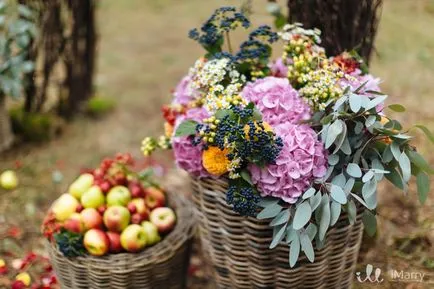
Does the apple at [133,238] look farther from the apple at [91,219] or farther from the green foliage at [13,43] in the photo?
the green foliage at [13,43]

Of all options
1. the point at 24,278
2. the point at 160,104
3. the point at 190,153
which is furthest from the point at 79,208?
the point at 160,104

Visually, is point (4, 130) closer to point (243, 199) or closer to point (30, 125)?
point (30, 125)

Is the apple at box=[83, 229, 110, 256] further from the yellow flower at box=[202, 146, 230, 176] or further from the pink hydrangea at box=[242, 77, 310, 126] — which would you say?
the pink hydrangea at box=[242, 77, 310, 126]

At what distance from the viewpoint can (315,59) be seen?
2.11 metres

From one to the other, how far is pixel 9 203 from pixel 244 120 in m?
1.77

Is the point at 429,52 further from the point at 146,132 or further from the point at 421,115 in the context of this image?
the point at 146,132

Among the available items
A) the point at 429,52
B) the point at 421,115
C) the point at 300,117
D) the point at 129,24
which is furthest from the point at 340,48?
the point at 129,24

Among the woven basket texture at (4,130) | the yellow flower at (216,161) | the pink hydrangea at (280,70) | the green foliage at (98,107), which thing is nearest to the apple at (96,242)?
the yellow flower at (216,161)

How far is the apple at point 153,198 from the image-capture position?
2.42 meters

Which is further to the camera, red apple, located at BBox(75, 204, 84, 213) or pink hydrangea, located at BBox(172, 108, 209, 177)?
red apple, located at BBox(75, 204, 84, 213)

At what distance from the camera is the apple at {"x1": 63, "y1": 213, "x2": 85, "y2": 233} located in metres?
2.23

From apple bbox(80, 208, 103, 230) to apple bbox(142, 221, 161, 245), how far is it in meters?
0.17

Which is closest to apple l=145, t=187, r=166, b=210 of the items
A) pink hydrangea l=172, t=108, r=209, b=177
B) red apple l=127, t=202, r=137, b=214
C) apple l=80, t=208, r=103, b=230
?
red apple l=127, t=202, r=137, b=214

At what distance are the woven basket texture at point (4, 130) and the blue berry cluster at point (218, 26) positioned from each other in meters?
1.70
